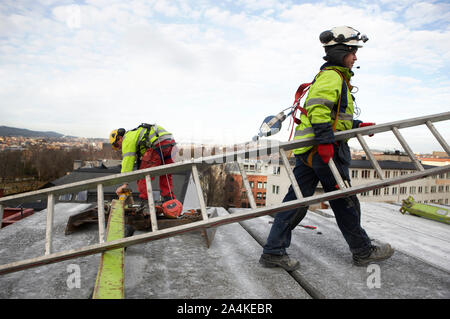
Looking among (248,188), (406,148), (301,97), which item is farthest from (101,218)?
(406,148)

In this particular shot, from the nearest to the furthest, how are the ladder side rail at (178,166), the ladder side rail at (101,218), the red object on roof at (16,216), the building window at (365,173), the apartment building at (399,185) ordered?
the ladder side rail at (101,218) → the ladder side rail at (178,166) → the red object on roof at (16,216) → the apartment building at (399,185) → the building window at (365,173)

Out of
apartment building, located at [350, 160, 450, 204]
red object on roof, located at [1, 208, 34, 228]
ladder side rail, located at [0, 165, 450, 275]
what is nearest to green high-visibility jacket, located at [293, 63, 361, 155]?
ladder side rail, located at [0, 165, 450, 275]

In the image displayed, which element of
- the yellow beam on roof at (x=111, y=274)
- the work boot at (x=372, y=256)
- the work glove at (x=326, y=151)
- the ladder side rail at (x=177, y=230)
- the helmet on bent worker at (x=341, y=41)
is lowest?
the work boot at (x=372, y=256)

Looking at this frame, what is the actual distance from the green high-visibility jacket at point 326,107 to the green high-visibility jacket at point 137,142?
3173 mm

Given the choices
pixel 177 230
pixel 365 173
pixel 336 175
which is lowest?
pixel 365 173

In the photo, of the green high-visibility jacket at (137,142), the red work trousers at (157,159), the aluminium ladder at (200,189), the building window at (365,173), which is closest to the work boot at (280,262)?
the aluminium ladder at (200,189)

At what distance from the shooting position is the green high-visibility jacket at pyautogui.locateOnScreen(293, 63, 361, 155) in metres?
2.62

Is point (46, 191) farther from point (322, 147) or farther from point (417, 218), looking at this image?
point (417, 218)

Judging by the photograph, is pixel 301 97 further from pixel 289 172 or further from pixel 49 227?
pixel 49 227

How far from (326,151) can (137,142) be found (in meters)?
3.80

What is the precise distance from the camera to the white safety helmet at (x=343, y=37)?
2924mm

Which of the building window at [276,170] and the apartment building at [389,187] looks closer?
the apartment building at [389,187]

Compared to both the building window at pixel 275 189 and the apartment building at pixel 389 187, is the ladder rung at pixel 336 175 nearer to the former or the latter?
the apartment building at pixel 389 187

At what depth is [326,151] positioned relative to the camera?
2.63 metres
